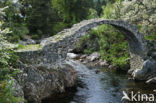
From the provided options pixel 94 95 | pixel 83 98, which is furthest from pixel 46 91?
pixel 94 95

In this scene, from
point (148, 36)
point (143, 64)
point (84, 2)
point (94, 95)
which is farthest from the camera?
point (84, 2)

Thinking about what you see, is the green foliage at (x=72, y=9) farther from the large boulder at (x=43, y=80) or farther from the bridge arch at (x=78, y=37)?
the large boulder at (x=43, y=80)

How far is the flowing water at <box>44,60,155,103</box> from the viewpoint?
40.1 ft

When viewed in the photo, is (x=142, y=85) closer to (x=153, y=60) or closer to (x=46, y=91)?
(x=153, y=60)

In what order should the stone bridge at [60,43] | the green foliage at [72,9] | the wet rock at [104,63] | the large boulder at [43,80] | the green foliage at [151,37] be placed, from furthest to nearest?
1. the green foliage at [72,9]
2. the wet rock at [104,63]
3. the green foliage at [151,37]
4. the stone bridge at [60,43]
5. the large boulder at [43,80]

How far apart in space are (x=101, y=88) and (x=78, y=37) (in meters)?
4.16

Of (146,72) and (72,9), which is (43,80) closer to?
(146,72)

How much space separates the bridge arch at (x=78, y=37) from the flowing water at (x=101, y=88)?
2.42 meters

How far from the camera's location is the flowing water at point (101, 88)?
12231 millimetres

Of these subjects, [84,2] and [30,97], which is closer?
[30,97]

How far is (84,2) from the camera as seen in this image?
47469 millimetres

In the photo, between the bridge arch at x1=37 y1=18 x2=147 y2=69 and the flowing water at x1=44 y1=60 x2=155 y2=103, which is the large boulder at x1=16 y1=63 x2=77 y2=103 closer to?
the flowing water at x1=44 y1=60 x2=155 y2=103

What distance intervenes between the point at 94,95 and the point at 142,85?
14.0ft

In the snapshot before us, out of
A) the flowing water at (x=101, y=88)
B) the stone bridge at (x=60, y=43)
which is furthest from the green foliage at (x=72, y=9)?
the stone bridge at (x=60, y=43)
